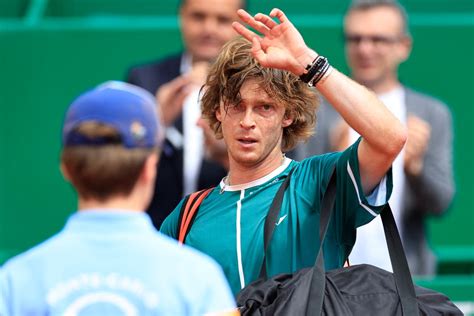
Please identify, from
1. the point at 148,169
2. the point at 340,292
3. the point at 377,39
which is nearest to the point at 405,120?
the point at 377,39

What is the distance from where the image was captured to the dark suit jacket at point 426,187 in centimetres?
570

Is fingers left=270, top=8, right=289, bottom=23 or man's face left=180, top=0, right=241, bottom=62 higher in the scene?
man's face left=180, top=0, right=241, bottom=62

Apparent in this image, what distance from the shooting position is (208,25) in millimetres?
5691

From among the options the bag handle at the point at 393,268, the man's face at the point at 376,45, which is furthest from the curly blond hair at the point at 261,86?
the man's face at the point at 376,45

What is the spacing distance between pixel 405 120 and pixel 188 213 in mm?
2533

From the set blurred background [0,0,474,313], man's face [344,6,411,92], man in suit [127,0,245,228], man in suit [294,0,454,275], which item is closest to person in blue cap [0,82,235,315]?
man in suit [127,0,245,228]

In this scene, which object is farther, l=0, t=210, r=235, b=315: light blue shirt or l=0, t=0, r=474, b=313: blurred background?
l=0, t=0, r=474, b=313: blurred background

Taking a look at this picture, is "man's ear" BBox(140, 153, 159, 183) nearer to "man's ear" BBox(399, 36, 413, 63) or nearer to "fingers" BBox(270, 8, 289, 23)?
"fingers" BBox(270, 8, 289, 23)

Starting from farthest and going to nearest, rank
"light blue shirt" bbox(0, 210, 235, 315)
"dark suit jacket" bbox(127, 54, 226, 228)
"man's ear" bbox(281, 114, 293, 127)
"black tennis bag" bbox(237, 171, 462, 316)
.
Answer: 1. "dark suit jacket" bbox(127, 54, 226, 228)
2. "man's ear" bbox(281, 114, 293, 127)
3. "black tennis bag" bbox(237, 171, 462, 316)
4. "light blue shirt" bbox(0, 210, 235, 315)

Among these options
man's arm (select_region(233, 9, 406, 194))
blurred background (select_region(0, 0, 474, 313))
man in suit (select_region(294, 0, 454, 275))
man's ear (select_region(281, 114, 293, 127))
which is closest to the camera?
man's arm (select_region(233, 9, 406, 194))

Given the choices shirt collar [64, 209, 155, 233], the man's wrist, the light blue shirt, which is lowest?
the light blue shirt

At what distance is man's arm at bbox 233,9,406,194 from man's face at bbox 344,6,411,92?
2665 mm

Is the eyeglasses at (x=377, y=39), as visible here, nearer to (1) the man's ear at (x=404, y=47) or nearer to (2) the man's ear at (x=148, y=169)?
(1) the man's ear at (x=404, y=47)

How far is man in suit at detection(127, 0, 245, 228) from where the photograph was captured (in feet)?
17.8
